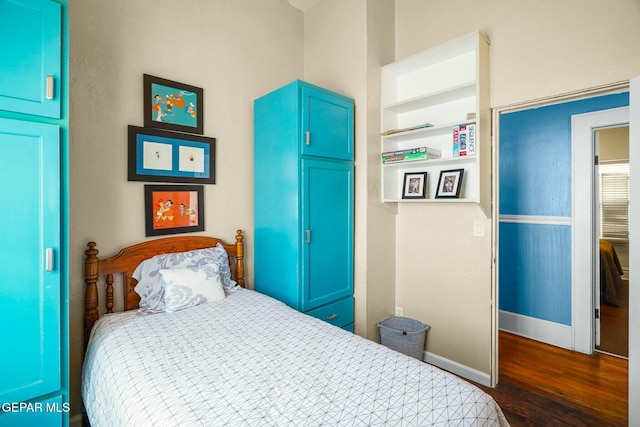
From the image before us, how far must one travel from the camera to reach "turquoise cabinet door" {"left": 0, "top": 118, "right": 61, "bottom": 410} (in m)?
1.27

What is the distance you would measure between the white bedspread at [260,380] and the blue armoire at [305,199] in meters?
0.66

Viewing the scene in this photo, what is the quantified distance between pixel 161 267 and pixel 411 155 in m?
1.94

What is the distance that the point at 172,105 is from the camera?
2.16m

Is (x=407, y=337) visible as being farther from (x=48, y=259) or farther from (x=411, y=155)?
(x=48, y=259)

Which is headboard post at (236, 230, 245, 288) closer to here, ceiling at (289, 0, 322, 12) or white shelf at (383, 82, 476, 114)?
white shelf at (383, 82, 476, 114)

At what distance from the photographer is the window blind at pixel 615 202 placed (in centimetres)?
484

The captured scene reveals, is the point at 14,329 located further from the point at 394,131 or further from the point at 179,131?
the point at 394,131

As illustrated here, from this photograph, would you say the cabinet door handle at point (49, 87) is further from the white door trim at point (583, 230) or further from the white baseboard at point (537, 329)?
the white baseboard at point (537, 329)

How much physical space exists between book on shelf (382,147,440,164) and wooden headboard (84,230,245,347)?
1.51 m

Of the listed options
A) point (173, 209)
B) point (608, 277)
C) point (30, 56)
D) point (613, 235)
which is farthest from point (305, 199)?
point (613, 235)

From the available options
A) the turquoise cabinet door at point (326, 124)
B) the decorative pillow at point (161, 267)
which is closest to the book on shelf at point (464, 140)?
the turquoise cabinet door at point (326, 124)

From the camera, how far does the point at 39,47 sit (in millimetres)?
1335

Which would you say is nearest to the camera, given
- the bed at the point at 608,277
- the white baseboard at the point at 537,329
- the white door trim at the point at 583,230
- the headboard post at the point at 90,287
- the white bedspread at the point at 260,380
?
the white bedspread at the point at 260,380

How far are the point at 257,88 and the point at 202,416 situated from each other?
7.83 feet
